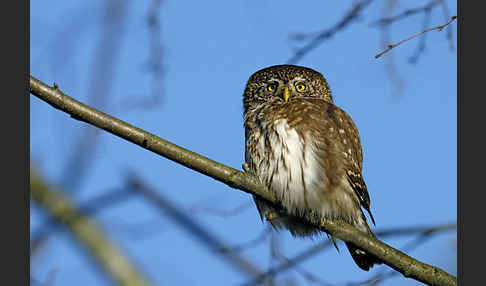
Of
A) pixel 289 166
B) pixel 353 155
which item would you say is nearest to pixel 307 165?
pixel 289 166

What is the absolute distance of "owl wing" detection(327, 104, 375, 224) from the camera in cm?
409

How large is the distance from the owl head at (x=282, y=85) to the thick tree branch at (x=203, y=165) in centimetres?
167

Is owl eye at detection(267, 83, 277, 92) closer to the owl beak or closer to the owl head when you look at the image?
the owl head

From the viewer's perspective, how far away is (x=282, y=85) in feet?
16.1

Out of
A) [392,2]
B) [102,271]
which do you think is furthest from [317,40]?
[102,271]

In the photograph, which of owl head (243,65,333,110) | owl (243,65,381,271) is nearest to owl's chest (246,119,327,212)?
owl (243,65,381,271)

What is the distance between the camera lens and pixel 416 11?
10.4 ft

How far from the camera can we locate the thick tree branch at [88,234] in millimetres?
2938

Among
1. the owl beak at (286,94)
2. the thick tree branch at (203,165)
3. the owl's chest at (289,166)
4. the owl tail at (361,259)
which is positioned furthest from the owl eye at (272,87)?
the thick tree branch at (203,165)

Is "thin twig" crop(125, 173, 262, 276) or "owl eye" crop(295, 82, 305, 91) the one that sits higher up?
"owl eye" crop(295, 82, 305, 91)

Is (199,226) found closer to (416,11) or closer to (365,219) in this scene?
(365,219)

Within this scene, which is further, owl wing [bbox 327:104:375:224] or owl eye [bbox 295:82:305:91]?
owl eye [bbox 295:82:305:91]

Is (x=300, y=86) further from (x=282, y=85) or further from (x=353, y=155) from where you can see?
(x=353, y=155)

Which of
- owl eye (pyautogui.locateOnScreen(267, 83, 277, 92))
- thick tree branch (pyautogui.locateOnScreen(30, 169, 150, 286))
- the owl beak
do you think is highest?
owl eye (pyautogui.locateOnScreen(267, 83, 277, 92))
